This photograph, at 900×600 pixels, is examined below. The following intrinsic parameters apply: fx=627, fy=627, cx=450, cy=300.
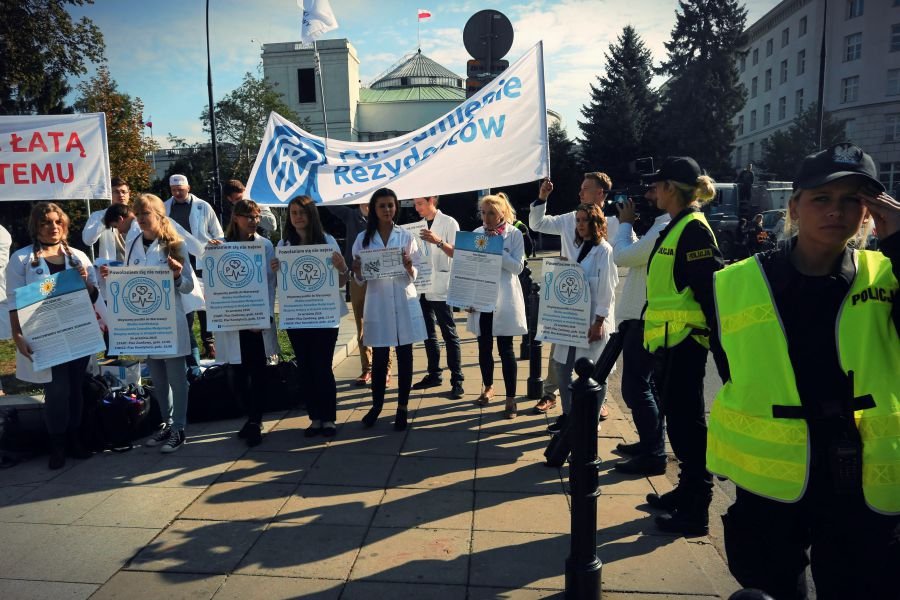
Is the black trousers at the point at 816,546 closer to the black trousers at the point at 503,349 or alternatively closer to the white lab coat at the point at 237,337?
the black trousers at the point at 503,349

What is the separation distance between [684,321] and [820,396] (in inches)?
62.8

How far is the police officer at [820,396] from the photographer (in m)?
1.87

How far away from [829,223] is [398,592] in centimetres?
250

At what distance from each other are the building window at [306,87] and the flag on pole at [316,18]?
64.4m

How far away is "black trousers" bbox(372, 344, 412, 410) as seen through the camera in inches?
218

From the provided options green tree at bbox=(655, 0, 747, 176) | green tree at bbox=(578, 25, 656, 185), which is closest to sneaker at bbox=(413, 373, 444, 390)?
green tree at bbox=(578, 25, 656, 185)

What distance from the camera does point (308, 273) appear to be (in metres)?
5.31

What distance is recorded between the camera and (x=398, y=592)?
3.11m

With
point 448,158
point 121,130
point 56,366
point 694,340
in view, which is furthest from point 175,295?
point 121,130

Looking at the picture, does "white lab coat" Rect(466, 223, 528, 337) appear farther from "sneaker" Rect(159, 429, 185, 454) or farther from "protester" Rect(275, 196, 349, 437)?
"sneaker" Rect(159, 429, 185, 454)

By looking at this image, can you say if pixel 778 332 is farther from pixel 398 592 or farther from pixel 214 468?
pixel 214 468

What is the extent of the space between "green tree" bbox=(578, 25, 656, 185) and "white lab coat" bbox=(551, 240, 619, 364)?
39.5 metres

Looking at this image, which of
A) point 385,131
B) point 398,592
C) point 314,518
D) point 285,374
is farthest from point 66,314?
point 385,131

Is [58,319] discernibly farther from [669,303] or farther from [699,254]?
[699,254]
